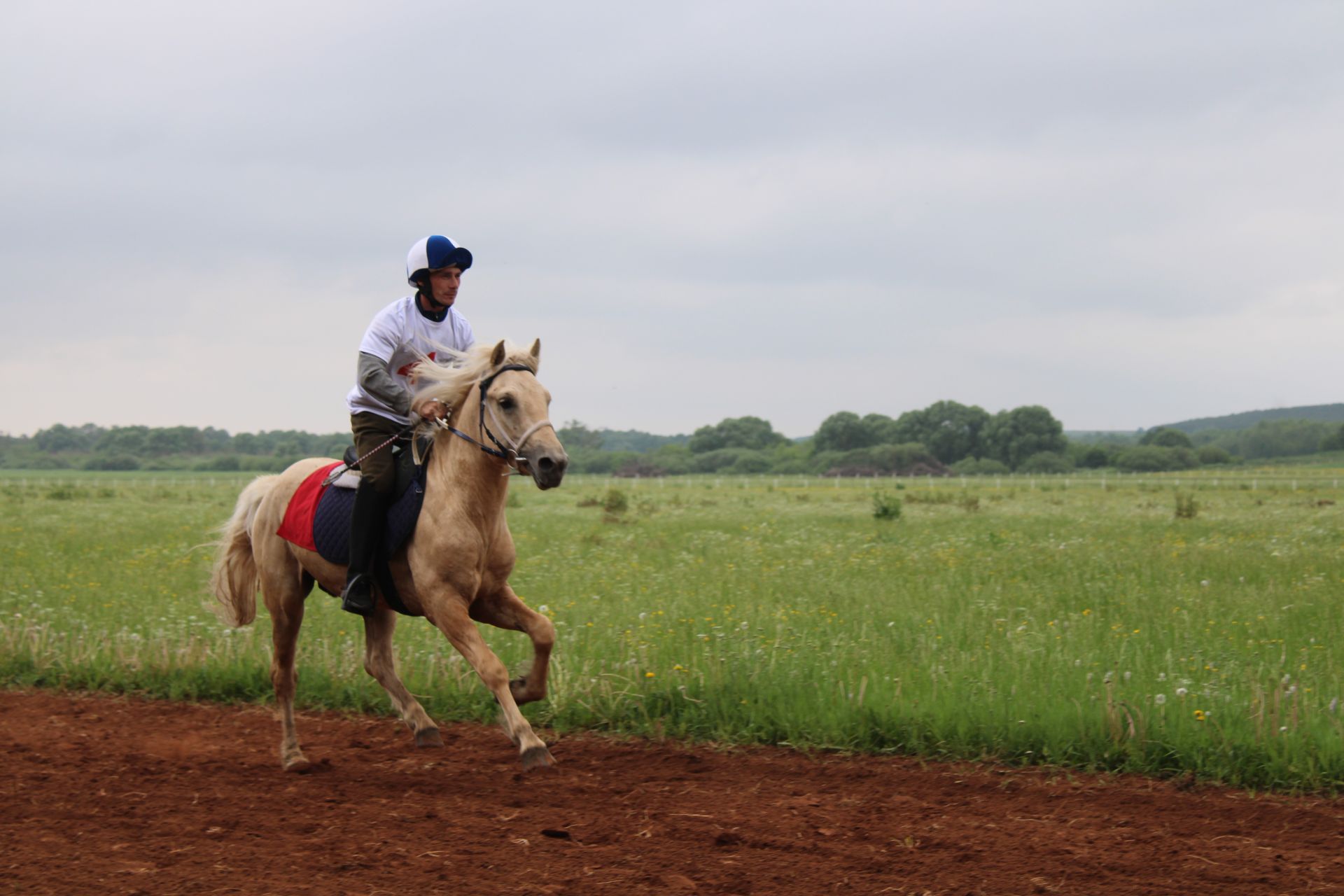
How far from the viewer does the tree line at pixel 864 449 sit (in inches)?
3824

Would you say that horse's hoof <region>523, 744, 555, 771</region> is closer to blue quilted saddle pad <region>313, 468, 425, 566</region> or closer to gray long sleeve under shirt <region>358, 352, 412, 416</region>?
blue quilted saddle pad <region>313, 468, 425, 566</region>

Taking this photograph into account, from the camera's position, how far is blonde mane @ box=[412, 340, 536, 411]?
6.19m

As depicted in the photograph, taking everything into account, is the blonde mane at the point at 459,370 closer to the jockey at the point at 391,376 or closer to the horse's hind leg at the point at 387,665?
the jockey at the point at 391,376

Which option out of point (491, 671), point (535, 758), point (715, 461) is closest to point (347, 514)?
point (491, 671)

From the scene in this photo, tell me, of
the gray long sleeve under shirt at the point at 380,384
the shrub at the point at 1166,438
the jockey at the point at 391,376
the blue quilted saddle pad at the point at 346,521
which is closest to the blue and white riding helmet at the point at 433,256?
the jockey at the point at 391,376

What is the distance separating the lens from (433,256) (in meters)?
6.41

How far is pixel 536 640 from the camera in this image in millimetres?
6133

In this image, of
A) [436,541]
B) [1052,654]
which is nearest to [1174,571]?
[1052,654]

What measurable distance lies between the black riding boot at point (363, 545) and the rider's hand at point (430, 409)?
0.61 meters

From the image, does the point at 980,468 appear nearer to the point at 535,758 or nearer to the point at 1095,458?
the point at 1095,458

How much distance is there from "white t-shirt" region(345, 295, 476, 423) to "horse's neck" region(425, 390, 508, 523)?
592 mm

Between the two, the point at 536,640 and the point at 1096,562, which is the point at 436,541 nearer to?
the point at 536,640

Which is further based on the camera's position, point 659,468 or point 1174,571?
point 659,468

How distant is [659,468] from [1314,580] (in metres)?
82.7
